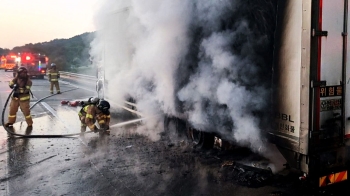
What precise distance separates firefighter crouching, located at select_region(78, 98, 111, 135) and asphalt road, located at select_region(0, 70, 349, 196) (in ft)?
0.81

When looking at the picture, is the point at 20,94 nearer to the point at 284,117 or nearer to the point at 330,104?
the point at 284,117

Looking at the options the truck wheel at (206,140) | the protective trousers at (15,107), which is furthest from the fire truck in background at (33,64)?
the truck wheel at (206,140)

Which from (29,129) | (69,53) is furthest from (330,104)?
(69,53)

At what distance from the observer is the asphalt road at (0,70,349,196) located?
16.0 ft

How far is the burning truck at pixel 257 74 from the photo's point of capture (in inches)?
165

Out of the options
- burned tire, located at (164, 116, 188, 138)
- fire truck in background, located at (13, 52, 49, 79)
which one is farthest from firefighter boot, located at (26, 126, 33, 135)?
fire truck in background, located at (13, 52, 49, 79)

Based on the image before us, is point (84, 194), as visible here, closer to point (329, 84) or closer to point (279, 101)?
point (279, 101)

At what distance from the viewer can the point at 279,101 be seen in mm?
4672

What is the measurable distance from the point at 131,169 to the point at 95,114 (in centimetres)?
304

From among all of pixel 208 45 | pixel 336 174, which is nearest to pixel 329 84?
pixel 336 174

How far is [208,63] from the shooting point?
570 cm

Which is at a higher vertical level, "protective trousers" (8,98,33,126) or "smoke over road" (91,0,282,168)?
"smoke over road" (91,0,282,168)

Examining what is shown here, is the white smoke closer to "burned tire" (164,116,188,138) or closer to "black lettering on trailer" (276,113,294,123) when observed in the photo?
"burned tire" (164,116,188,138)

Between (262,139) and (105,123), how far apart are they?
4.54m
